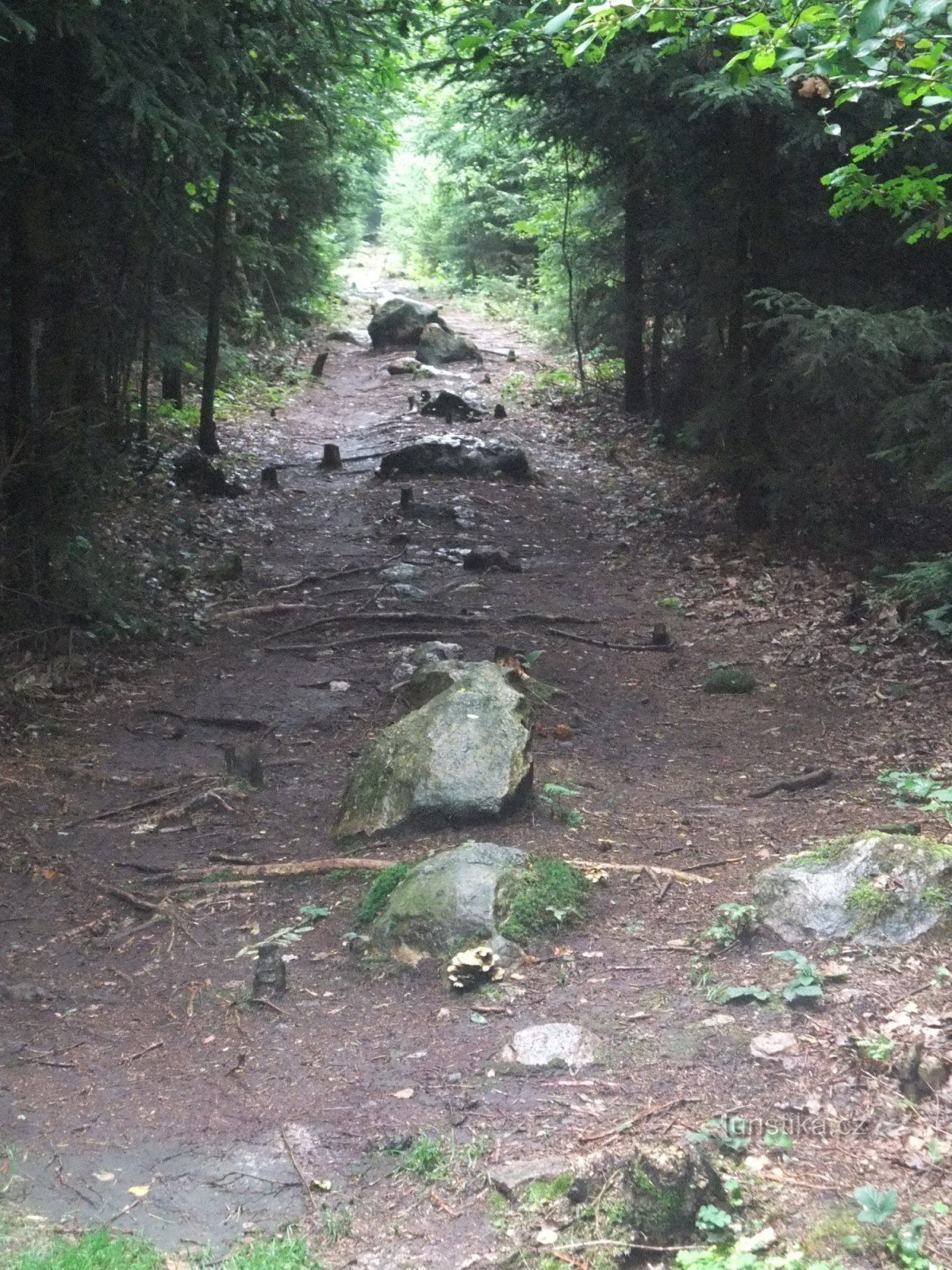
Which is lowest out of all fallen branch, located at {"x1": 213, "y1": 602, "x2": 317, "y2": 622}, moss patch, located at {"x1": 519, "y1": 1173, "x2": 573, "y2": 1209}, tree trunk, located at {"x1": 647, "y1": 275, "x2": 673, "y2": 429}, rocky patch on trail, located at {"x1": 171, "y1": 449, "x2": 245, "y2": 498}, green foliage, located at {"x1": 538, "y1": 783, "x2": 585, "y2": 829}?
moss patch, located at {"x1": 519, "y1": 1173, "x2": 573, "y2": 1209}

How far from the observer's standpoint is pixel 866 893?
184 inches

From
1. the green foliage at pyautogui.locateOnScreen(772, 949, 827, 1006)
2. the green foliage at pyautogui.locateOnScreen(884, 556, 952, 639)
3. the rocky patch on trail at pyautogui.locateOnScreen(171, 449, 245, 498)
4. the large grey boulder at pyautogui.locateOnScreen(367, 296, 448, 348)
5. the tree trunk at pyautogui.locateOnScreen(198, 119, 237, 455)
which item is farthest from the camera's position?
the large grey boulder at pyautogui.locateOnScreen(367, 296, 448, 348)

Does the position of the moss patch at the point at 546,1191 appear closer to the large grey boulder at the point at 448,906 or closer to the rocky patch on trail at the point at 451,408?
the large grey boulder at the point at 448,906

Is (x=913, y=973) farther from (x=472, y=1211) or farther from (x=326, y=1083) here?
(x=326, y=1083)

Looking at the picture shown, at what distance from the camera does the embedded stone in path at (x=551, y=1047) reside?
4.12 metres

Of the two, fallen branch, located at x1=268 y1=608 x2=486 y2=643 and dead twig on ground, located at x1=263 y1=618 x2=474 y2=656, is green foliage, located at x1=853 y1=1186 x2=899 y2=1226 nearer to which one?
dead twig on ground, located at x1=263 y1=618 x2=474 y2=656

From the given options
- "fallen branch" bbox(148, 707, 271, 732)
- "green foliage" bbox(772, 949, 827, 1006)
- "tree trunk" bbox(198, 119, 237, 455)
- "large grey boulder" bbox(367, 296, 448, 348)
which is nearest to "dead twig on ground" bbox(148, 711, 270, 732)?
"fallen branch" bbox(148, 707, 271, 732)

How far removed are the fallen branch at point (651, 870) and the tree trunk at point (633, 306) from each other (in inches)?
463

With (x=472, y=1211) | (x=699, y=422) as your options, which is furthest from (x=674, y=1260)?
(x=699, y=422)

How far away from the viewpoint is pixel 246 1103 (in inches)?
162

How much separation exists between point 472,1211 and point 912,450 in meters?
7.67

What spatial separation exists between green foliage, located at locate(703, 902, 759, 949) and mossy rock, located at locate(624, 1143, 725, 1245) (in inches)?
62.4

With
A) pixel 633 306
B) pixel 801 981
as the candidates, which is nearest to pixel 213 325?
pixel 633 306

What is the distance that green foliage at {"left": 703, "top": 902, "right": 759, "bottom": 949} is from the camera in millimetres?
4766
